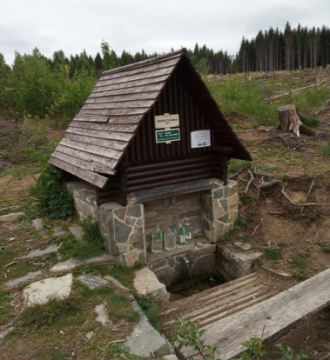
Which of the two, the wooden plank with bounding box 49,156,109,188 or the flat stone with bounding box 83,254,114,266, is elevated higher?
the wooden plank with bounding box 49,156,109,188

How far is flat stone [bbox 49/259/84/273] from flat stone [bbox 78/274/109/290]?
29cm

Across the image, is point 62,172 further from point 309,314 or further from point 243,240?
point 309,314

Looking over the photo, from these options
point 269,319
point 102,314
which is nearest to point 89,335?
point 102,314

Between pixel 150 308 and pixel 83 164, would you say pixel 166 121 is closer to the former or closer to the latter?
pixel 83 164

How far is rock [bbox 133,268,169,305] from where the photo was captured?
15.0 feet

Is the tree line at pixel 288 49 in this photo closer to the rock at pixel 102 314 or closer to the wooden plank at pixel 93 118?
the wooden plank at pixel 93 118

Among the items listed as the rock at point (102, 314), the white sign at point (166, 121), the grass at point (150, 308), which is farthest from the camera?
the white sign at point (166, 121)

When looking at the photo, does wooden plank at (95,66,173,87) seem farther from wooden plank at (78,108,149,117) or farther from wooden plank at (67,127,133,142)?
wooden plank at (67,127,133,142)

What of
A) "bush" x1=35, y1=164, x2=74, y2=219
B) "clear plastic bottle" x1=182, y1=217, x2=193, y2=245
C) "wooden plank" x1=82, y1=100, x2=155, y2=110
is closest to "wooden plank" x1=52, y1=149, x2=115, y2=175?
"bush" x1=35, y1=164, x2=74, y2=219

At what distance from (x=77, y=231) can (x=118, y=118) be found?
2.29 meters

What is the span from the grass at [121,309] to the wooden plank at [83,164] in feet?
5.58

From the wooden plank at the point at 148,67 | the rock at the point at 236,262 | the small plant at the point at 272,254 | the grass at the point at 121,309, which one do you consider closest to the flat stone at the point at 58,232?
the grass at the point at 121,309

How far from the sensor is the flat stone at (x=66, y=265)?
4652 millimetres

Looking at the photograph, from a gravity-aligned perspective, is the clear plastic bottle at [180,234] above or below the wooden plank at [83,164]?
below
